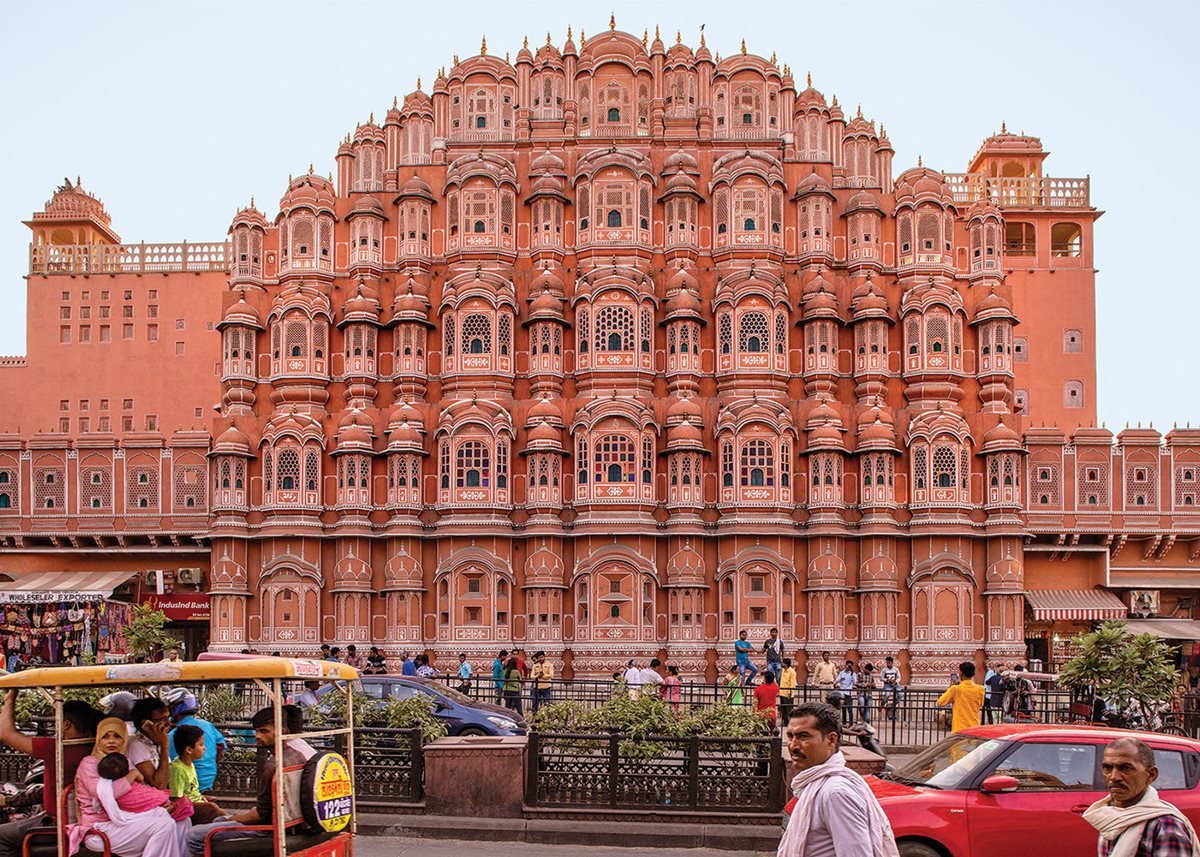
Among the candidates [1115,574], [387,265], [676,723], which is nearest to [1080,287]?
[1115,574]

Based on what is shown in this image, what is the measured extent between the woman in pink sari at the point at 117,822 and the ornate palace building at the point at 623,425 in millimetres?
28516

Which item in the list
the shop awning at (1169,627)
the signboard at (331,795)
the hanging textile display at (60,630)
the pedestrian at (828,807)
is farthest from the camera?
the hanging textile display at (60,630)

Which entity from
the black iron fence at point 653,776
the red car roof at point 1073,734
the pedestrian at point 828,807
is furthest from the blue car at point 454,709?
the pedestrian at point 828,807

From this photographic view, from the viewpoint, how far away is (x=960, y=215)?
4522 centimetres

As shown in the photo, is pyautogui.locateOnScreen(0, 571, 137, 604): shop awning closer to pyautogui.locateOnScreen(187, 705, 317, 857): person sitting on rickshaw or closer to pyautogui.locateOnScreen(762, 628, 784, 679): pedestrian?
pyautogui.locateOnScreen(762, 628, 784, 679): pedestrian

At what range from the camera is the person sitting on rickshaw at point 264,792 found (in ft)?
30.8

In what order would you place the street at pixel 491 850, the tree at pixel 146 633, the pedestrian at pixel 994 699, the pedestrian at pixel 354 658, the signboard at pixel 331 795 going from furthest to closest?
1. the tree at pixel 146 633
2. the pedestrian at pixel 354 658
3. the pedestrian at pixel 994 699
4. the street at pixel 491 850
5. the signboard at pixel 331 795

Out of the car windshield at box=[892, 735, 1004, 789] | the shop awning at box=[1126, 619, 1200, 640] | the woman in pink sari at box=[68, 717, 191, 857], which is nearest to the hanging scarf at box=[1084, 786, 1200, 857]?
the car windshield at box=[892, 735, 1004, 789]

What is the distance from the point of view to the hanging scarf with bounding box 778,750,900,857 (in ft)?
21.2

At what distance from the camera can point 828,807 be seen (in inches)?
253

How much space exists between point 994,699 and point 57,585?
2986 cm

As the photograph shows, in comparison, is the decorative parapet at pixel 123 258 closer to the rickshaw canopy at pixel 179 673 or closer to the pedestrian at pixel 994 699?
the pedestrian at pixel 994 699

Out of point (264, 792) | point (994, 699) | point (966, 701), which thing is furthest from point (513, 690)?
point (264, 792)

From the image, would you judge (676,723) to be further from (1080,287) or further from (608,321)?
(1080,287)
